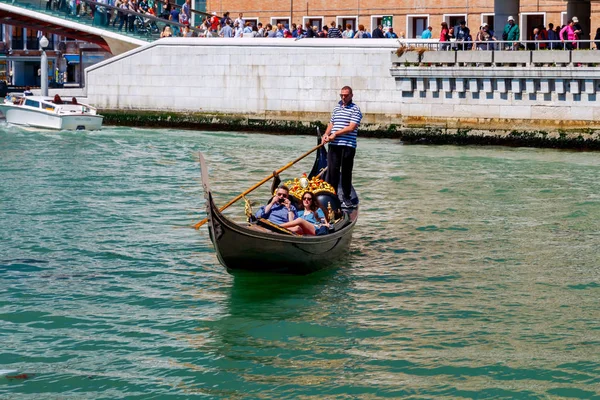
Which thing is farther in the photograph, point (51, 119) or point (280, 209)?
point (51, 119)

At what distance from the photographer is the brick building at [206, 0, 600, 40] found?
30.2 m

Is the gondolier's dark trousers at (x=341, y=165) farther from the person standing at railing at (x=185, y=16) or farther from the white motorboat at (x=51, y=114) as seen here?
the person standing at railing at (x=185, y=16)

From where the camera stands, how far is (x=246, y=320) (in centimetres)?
816

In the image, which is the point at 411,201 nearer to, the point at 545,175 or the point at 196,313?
the point at 545,175

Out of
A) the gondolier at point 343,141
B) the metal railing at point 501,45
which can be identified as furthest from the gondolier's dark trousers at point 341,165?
the metal railing at point 501,45

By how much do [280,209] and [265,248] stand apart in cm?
79

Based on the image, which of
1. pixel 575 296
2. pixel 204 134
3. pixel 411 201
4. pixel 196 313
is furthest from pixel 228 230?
pixel 204 134

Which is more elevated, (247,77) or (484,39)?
(484,39)

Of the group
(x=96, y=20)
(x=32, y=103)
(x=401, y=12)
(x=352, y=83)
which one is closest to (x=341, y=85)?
(x=352, y=83)

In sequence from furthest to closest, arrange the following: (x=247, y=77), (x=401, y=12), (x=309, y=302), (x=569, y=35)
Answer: (x=401, y=12) → (x=247, y=77) → (x=569, y=35) → (x=309, y=302)

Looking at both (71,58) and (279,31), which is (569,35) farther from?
(71,58)

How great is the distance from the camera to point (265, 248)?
8.90 m

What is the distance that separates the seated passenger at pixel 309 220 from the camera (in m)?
9.29

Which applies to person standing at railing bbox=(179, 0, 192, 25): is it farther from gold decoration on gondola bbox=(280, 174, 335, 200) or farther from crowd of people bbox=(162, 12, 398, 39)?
gold decoration on gondola bbox=(280, 174, 335, 200)
